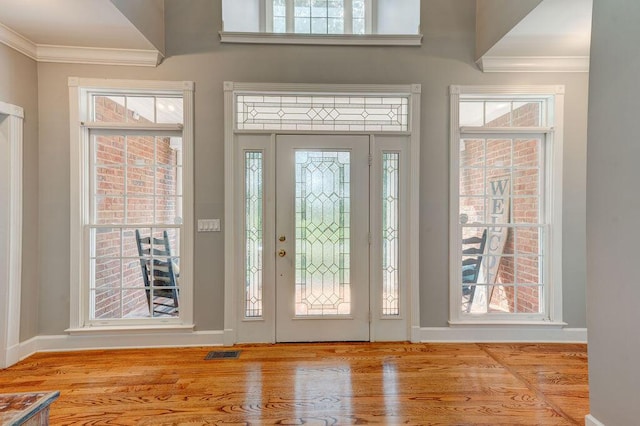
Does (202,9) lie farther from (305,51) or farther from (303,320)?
(303,320)

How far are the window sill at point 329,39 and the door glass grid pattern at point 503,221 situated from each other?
109 centimetres

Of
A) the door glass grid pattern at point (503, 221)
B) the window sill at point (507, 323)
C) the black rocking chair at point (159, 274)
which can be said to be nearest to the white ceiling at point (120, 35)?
the door glass grid pattern at point (503, 221)

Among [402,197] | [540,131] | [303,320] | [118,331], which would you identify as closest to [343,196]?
[402,197]

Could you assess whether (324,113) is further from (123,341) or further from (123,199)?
(123,341)

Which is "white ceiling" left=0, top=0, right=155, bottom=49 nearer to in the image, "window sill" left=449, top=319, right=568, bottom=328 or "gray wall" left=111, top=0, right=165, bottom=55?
"gray wall" left=111, top=0, right=165, bottom=55

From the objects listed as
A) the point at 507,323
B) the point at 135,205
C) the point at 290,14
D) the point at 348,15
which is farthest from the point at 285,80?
the point at 507,323

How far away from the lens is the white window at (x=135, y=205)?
9.23 ft

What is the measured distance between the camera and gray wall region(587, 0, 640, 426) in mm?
1488

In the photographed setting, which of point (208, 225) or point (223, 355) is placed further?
point (208, 225)

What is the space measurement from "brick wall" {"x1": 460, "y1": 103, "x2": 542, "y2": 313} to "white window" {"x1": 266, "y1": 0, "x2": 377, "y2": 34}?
1.62 meters

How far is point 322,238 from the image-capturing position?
292 centimetres

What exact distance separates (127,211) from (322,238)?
1.81 metres

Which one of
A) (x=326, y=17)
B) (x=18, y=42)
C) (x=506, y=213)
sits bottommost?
(x=506, y=213)

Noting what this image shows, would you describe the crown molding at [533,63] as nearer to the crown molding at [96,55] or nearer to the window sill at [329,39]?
the window sill at [329,39]
